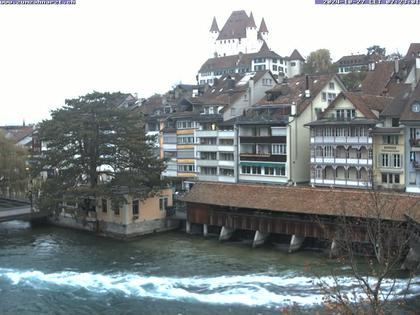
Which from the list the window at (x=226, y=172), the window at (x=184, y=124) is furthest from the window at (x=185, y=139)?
the window at (x=226, y=172)

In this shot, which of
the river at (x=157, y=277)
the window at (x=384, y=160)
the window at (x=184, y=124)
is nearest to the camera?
the river at (x=157, y=277)

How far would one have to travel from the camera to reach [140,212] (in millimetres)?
53281

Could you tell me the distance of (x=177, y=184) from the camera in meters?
74.1

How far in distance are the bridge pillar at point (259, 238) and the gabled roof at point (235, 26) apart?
12469 cm

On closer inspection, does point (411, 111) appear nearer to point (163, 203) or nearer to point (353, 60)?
point (163, 203)

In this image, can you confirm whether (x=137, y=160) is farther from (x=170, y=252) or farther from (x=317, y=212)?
(x=317, y=212)

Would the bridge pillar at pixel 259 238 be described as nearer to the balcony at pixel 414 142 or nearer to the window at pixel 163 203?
the window at pixel 163 203

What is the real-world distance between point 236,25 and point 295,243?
428ft

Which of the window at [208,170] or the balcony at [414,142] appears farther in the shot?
the window at [208,170]

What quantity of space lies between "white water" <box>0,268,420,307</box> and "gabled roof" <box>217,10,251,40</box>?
13423 cm

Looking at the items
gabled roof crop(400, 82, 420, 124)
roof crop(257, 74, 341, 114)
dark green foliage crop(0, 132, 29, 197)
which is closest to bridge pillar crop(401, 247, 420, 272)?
gabled roof crop(400, 82, 420, 124)

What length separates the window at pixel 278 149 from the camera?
201 feet

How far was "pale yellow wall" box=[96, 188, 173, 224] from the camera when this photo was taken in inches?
2048

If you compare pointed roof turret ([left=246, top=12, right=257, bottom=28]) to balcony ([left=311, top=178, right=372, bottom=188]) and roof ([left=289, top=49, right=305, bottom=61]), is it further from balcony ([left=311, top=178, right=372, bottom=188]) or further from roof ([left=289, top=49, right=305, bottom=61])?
balcony ([left=311, top=178, right=372, bottom=188])
